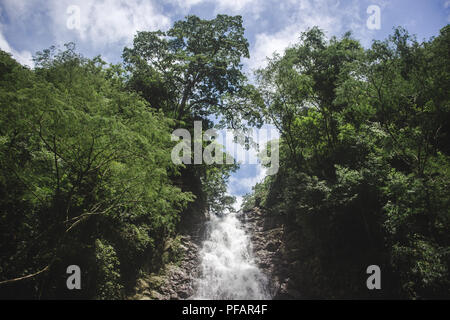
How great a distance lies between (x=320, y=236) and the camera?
37.6 feet

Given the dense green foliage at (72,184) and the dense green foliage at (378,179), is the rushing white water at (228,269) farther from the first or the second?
the dense green foliage at (72,184)

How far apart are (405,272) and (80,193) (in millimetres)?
10967

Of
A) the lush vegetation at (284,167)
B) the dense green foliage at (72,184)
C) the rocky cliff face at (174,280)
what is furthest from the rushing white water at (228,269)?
the dense green foliage at (72,184)

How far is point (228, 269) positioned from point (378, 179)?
8.65m

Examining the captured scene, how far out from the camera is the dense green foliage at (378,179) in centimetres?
746

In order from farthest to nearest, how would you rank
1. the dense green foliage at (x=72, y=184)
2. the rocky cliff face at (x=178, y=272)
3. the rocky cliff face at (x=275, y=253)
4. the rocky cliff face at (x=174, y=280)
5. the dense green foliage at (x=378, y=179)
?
the rocky cliff face at (x=275, y=253) < the rocky cliff face at (x=178, y=272) < the rocky cliff face at (x=174, y=280) < the dense green foliage at (x=378, y=179) < the dense green foliage at (x=72, y=184)

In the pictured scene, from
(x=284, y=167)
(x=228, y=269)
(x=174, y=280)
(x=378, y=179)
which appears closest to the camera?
(x=378, y=179)

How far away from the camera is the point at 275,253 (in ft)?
44.9

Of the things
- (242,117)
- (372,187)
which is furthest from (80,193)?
(242,117)

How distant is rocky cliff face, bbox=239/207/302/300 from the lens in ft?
36.2

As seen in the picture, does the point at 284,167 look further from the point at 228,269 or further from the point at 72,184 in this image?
the point at 72,184

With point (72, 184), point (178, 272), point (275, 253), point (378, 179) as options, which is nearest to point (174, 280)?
point (178, 272)

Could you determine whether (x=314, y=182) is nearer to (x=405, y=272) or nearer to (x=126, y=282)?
(x=405, y=272)

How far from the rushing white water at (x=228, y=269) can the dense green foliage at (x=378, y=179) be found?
7.63 ft
